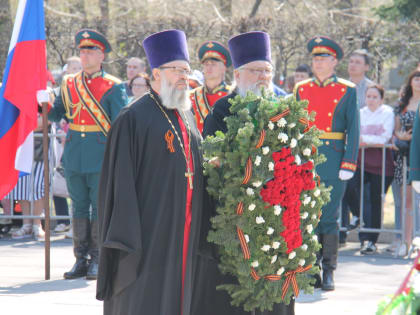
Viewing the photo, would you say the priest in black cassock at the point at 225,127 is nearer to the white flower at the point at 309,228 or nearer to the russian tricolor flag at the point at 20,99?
the white flower at the point at 309,228

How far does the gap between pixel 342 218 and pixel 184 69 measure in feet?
17.9

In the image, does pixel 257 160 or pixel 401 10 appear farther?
pixel 401 10

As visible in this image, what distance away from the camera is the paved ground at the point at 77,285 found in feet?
22.8

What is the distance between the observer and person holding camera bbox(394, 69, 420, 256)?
951 centimetres

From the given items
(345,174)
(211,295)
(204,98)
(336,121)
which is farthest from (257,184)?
(204,98)

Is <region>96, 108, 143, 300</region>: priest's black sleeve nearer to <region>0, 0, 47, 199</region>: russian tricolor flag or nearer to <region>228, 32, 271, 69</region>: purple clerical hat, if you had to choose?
<region>228, 32, 271, 69</region>: purple clerical hat

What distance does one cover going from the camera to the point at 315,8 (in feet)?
65.4

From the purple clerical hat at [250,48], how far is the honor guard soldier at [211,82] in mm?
2360

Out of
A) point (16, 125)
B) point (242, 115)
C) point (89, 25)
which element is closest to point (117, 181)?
point (242, 115)

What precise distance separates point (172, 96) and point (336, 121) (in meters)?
3.05

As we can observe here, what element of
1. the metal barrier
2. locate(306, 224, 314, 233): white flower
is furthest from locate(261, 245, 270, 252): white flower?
the metal barrier

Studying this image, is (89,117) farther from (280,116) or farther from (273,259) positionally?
(273,259)

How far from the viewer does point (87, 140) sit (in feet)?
26.8

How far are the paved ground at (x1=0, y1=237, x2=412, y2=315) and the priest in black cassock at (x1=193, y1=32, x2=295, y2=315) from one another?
1.37 metres
